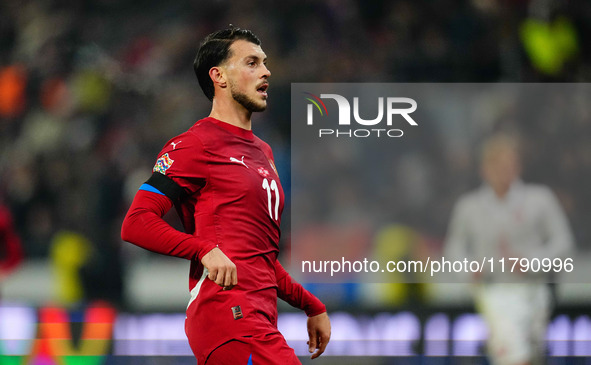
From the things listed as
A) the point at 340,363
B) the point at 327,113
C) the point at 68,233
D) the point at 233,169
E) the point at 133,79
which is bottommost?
the point at 340,363

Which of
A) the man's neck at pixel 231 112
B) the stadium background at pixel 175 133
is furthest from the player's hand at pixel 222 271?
the stadium background at pixel 175 133

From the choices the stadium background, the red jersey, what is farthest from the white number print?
the stadium background

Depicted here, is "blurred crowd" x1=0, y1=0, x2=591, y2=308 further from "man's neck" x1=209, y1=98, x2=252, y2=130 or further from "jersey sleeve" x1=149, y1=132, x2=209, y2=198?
"jersey sleeve" x1=149, y1=132, x2=209, y2=198

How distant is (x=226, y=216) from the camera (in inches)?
90.4

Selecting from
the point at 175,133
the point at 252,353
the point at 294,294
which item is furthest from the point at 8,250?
the point at 252,353

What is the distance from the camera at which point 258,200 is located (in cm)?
236

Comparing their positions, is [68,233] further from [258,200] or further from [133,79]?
[258,200]

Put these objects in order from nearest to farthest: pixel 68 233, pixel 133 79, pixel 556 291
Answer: pixel 556 291 → pixel 68 233 → pixel 133 79

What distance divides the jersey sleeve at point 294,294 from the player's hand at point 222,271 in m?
0.43

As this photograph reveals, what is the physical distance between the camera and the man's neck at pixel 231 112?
8.11 ft

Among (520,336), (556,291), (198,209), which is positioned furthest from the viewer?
(556,291)

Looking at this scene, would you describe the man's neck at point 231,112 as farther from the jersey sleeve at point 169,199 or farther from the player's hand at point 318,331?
the player's hand at point 318,331

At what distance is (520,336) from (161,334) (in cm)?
267

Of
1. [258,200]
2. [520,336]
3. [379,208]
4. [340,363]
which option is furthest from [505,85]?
[258,200]
